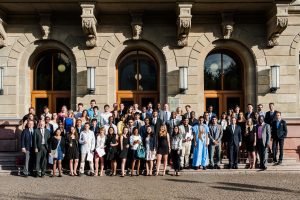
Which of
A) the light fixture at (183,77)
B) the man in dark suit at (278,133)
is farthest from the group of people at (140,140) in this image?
the light fixture at (183,77)

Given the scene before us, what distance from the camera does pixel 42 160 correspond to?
13.8 meters

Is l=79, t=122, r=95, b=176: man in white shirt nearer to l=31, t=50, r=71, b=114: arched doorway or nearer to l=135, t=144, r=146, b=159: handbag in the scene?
l=135, t=144, r=146, b=159: handbag

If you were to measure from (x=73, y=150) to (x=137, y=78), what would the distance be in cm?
544

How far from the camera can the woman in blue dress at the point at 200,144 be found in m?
14.2

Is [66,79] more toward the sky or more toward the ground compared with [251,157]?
more toward the sky

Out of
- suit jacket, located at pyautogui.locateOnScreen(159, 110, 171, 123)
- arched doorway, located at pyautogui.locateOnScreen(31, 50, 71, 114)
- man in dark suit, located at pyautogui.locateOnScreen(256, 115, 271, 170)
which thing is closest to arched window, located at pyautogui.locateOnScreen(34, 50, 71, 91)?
arched doorway, located at pyautogui.locateOnScreen(31, 50, 71, 114)

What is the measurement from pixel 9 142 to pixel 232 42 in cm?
1027

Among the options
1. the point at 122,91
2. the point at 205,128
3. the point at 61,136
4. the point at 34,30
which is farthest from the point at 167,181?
the point at 34,30

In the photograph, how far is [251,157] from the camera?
14.4 meters

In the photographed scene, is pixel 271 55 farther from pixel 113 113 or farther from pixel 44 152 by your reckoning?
pixel 44 152

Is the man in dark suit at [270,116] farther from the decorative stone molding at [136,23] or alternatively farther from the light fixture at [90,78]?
the light fixture at [90,78]

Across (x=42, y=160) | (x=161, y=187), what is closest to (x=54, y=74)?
(x=42, y=160)

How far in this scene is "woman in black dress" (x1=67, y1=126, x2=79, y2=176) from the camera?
13594 mm

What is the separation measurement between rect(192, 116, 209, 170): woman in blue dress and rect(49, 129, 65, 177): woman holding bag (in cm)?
461
